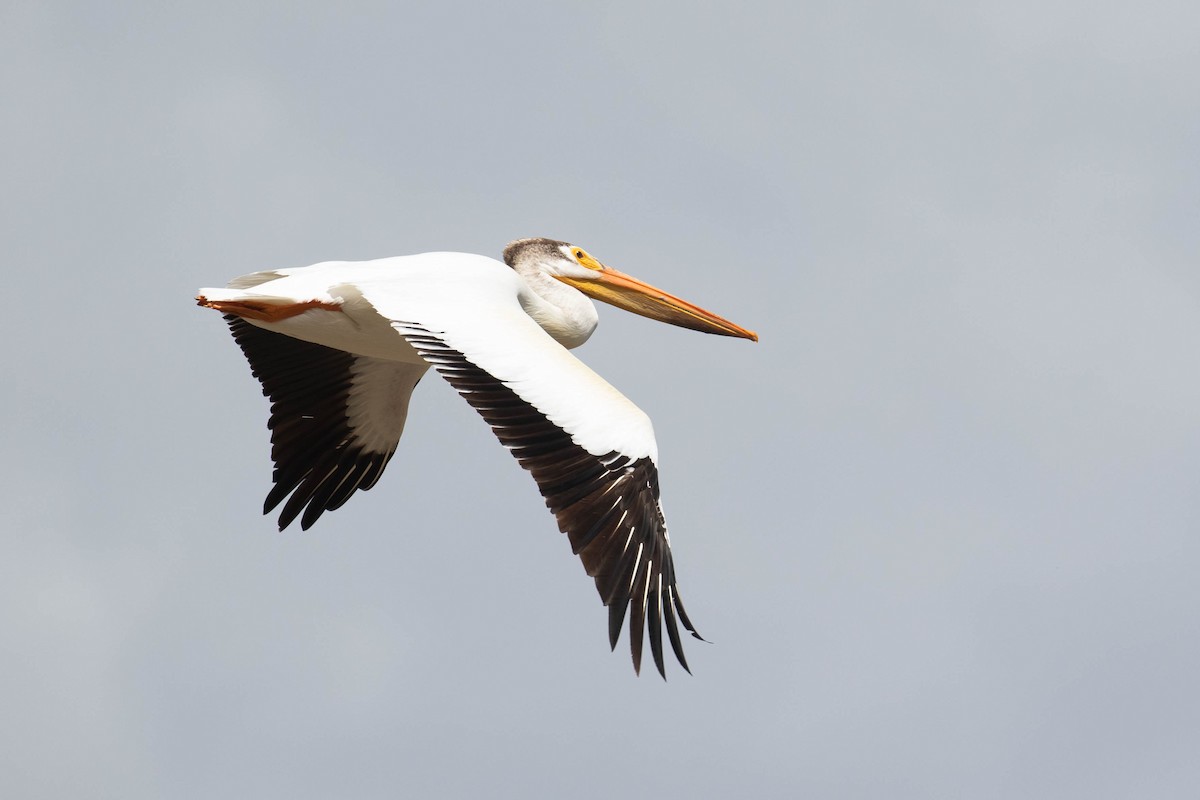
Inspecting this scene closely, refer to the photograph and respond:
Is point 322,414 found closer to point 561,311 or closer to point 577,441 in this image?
point 561,311

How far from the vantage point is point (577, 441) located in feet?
30.7

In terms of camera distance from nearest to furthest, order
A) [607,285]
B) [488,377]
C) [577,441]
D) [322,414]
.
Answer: [577,441]
[488,377]
[322,414]
[607,285]

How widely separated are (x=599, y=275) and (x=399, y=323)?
3.33 meters

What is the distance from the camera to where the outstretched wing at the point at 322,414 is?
1259 centimetres

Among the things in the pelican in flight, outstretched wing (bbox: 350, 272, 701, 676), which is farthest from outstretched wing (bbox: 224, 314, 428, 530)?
outstretched wing (bbox: 350, 272, 701, 676)

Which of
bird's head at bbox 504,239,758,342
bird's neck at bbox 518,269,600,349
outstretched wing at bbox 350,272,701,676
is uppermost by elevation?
bird's head at bbox 504,239,758,342

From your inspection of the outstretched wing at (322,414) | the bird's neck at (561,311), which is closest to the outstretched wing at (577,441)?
the bird's neck at (561,311)

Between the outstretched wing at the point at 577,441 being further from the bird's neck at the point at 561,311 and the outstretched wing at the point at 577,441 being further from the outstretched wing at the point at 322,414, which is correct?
the outstretched wing at the point at 322,414

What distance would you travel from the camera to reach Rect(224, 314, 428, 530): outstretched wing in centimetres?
1259

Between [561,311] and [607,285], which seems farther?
[607,285]

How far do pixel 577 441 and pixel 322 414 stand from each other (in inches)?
151

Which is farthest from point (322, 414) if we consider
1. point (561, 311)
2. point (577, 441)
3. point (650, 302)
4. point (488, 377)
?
point (577, 441)

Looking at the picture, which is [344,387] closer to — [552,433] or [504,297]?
[504,297]

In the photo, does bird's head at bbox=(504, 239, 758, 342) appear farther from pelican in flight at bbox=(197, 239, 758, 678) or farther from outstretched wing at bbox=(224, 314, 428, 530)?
outstretched wing at bbox=(224, 314, 428, 530)
